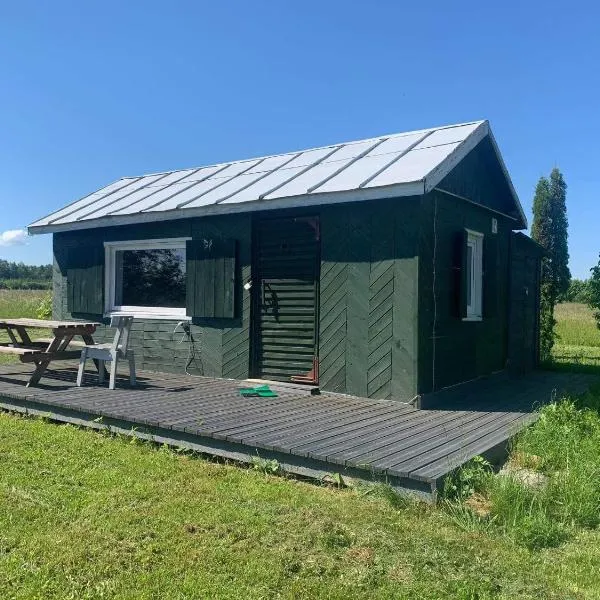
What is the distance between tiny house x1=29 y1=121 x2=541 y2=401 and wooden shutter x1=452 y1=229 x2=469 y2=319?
0.02 meters

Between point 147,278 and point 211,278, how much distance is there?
1.56 metres

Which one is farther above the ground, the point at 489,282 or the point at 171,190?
the point at 171,190

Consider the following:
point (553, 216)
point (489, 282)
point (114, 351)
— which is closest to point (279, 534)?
point (114, 351)

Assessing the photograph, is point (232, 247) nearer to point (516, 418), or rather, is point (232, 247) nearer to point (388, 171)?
point (388, 171)

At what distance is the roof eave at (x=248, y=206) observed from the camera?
5736mm

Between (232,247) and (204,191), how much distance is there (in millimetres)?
1292

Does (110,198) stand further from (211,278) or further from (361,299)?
(361,299)

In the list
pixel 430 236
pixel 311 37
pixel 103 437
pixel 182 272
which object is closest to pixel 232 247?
pixel 182 272

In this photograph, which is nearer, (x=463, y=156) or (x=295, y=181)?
(x=463, y=156)

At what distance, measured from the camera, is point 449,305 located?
6750 mm

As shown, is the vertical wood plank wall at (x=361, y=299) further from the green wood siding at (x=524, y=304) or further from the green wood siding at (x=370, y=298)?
the green wood siding at (x=524, y=304)

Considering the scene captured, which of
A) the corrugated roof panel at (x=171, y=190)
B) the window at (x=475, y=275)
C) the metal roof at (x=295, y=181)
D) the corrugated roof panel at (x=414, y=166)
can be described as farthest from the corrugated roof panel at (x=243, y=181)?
the window at (x=475, y=275)

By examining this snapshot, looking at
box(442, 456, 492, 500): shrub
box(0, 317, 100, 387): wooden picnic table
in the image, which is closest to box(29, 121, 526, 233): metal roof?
box(0, 317, 100, 387): wooden picnic table

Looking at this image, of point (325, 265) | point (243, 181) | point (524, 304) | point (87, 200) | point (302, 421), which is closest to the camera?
point (302, 421)
